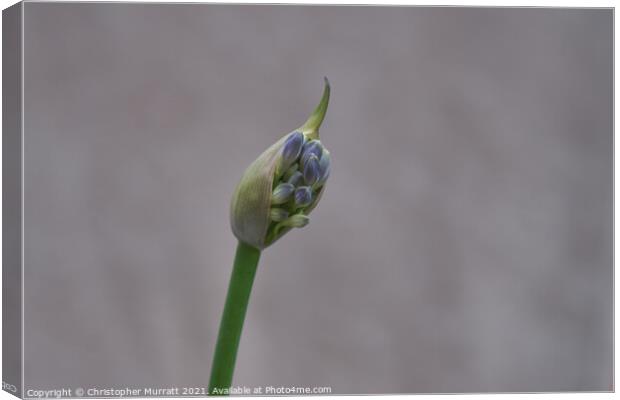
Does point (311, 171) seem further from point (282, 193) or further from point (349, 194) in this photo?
point (349, 194)

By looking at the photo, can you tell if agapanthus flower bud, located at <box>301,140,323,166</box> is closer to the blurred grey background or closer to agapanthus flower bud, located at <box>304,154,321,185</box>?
agapanthus flower bud, located at <box>304,154,321,185</box>

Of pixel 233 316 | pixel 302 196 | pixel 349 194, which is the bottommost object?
pixel 349 194

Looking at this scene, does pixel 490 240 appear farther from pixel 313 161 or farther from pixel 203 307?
pixel 313 161

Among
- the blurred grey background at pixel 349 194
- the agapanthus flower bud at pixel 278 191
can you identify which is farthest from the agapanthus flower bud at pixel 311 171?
the blurred grey background at pixel 349 194

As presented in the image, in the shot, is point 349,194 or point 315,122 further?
point 349,194

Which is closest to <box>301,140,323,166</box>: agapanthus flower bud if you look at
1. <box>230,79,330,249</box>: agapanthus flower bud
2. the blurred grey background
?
<box>230,79,330,249</box>: agapanthus flower bud

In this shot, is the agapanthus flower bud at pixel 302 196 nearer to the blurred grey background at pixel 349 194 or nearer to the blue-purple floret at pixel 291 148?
the blue-purple floret at pixel 291 148

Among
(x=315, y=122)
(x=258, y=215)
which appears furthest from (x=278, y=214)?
(x=315, y=122)
